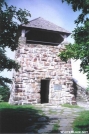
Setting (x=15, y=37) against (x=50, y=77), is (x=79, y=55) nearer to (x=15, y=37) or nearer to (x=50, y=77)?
(x=15, y=37)

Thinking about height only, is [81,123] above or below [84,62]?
below

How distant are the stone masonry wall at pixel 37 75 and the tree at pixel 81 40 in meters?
5.72

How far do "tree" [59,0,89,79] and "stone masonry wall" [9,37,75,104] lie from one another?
18.8 ft

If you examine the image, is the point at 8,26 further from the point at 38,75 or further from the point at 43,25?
the point at 43,25

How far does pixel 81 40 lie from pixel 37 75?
6.48 metres

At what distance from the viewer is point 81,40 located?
17.3 ft

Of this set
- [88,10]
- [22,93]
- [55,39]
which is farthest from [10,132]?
[55,39]

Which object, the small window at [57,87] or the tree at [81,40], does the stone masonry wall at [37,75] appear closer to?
the small window at [57,87]

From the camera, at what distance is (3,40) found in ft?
15.4

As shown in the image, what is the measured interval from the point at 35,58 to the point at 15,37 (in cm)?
672

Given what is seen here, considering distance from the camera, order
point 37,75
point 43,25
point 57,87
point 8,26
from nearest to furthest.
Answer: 1. point 8,26
2. point 37,75
3. point 57,87
4. point 43,25

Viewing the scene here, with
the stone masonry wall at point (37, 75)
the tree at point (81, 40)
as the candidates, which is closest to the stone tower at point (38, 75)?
the stone masonry wall at point (37, 75)

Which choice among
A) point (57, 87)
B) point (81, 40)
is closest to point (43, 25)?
point (57, 87)

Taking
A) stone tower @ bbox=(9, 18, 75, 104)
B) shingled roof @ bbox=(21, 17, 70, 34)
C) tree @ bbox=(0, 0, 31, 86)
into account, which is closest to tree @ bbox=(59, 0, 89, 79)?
tree @ bbox=(0, 0, 31, 86)
